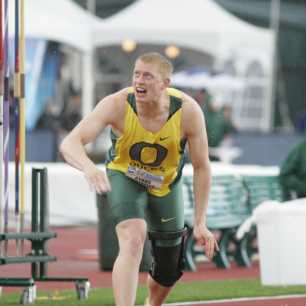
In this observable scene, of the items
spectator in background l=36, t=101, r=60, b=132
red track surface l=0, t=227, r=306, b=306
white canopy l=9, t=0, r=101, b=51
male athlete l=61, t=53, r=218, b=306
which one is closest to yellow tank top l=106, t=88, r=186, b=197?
male athlete l=61, t=53, r=218, b=306

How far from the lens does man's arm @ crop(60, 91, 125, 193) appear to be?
8727mm

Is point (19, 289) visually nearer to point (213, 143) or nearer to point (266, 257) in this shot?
point (266, 257)

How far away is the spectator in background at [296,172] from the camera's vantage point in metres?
15.7

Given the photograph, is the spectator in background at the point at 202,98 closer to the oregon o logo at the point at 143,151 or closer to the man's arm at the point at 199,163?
the man's arm at the point at 199,163

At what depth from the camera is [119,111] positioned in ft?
30.1

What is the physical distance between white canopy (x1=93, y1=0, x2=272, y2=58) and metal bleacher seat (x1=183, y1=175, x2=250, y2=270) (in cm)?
1317

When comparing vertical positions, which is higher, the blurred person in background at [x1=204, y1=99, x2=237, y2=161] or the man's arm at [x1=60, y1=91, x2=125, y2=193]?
the man's arm at [x1=60, y1=91, x2=125, y2=193]

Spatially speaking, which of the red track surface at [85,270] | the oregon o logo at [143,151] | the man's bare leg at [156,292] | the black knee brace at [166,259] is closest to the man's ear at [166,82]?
the oregon o logo at [143,151]

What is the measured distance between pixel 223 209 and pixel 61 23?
41.9 feet

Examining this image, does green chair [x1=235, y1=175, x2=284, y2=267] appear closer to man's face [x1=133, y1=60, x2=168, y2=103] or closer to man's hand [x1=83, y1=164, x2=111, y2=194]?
man's face [x1=133, y1=60, x2=168, y2=103]

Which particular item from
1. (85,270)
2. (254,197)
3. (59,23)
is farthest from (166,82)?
(59,23)

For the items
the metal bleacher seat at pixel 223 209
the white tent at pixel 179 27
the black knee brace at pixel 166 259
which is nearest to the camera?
the black knee brace at pixel 166 259

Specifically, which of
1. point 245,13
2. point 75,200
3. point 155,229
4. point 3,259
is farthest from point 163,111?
point 245,13

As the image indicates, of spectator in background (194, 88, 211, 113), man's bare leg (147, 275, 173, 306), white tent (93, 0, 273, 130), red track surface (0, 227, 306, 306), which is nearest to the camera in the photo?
man's bare leg (147, 275, 173, 306)
